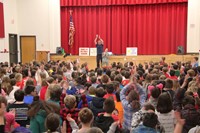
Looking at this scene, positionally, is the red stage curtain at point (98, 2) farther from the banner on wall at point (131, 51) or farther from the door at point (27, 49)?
the door at point (27, 49)

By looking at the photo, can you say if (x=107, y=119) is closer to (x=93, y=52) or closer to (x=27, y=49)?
(x=93, y=52)

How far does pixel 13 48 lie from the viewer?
1866cm

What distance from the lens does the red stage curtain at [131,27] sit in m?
18.7

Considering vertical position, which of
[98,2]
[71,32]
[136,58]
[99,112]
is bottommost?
[99,112]

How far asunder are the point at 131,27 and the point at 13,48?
26.5ft

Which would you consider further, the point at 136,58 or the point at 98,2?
the point at 98,2

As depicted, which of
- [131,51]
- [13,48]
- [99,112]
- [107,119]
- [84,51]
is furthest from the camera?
[13,48]

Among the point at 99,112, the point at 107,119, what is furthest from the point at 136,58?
the point at 107,119

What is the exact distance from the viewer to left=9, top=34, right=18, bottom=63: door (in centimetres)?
1825

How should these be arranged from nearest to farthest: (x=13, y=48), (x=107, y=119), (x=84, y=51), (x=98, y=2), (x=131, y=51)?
1. (x=107, y=119)
2. (x=131, y=51)
3. (x=84, y=51)
4. (x=13, y=48)
5. (x=98, y=2)

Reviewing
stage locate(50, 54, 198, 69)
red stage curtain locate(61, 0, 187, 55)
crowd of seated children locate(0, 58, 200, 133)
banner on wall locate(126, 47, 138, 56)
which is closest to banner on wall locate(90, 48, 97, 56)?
stage locate(50, 54, 198, 69)

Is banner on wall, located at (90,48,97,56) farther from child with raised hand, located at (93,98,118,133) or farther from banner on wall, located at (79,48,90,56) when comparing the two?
child with raised hand, located at (93,98,118,133)

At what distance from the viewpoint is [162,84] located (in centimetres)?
634

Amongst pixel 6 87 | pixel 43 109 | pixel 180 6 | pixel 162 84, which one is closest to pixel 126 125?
pixel 43 109
